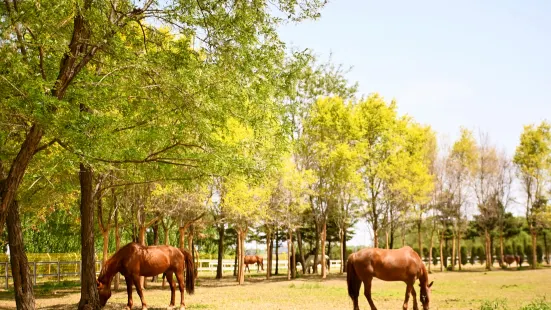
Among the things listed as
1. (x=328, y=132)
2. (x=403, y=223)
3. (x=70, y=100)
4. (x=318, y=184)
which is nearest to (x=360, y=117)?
(x=328, y=132)

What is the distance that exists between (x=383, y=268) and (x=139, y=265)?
7.40m

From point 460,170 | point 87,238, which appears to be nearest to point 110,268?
point 87,238

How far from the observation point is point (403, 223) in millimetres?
38594

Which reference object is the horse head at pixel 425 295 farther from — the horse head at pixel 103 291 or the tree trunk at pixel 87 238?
the tree trunk at pixel 87 238

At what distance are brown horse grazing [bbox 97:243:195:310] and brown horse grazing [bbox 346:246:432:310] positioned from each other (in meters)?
5.29

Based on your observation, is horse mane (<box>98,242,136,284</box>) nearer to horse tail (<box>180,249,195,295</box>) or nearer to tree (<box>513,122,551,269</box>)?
horse tail (<box>180,249,195,295</box>)

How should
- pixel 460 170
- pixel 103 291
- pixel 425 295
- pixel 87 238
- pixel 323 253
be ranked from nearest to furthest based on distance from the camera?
pixel 425 295, pixel 103 291, pixel 87 238, pixel 323 253, pixel 460 170

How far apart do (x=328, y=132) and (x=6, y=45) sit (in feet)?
92.5

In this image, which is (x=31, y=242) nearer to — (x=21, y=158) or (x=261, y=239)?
(x=261, y=239)

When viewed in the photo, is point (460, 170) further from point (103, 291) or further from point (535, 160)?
point (103, 291)

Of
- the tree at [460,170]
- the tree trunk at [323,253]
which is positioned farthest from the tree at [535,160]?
the tree trunk at [323,253]

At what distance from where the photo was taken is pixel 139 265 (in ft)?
48.8

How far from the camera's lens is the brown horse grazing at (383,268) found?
13.3 m

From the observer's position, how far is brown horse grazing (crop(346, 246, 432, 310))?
13320mm
